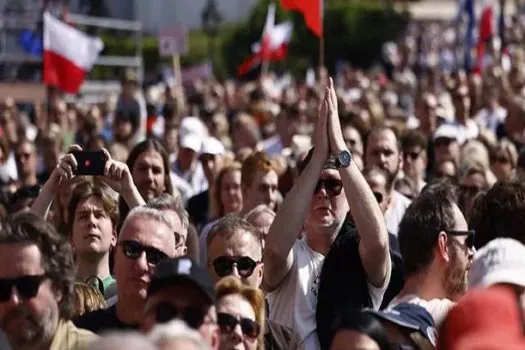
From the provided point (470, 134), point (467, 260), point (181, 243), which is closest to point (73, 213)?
point (181, 243)

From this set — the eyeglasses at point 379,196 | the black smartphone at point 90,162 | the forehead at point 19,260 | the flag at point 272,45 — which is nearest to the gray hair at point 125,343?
the forehead at point 19,260

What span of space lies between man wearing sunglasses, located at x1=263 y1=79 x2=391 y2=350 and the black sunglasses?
1.90m

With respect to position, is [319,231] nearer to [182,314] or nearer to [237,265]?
[237,265]

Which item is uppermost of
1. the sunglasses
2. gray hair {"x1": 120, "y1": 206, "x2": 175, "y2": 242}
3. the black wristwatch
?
the black wristwatch

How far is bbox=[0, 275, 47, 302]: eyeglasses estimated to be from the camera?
6273 millimetres

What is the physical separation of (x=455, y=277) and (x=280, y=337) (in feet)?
2.47

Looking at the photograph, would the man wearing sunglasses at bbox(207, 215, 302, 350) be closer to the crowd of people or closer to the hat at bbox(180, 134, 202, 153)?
the crowd of people

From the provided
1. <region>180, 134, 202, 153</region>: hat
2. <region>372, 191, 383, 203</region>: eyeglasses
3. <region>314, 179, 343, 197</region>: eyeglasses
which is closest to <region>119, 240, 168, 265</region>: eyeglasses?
<region>314, 179, 343, 197</region>: eyeglasses

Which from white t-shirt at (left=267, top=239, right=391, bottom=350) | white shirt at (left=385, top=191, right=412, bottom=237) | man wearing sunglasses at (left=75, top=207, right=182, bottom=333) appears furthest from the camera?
white shirt at (left=385, top=191, right=412, bottom=237)

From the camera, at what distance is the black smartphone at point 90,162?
28.6 ft

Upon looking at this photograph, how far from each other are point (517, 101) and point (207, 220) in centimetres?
480

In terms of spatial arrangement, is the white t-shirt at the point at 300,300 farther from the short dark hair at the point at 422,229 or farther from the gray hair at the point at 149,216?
the gray hair at the point at 149,216

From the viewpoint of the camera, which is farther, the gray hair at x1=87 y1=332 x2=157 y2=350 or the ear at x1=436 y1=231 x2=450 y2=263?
the ear at x1=436 y1=231 x2=450 y2=263

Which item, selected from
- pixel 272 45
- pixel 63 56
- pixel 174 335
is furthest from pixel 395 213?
pixel 272 45
